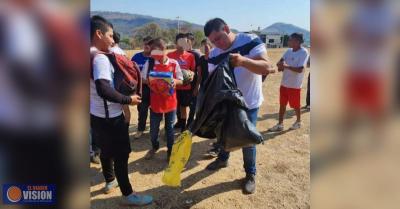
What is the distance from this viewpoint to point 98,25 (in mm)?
2834

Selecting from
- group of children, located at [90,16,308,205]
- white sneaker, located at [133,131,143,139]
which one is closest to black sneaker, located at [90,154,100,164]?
group of children, located at [90,16,308,205]

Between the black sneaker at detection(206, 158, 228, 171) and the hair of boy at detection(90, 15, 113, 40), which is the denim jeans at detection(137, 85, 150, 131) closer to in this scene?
the black sneaker at detection(206, 158, 228, 171)

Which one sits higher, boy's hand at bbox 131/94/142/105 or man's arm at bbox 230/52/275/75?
man's arm at bbox 230/52/275/75

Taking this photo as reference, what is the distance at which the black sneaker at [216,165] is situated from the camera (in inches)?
183

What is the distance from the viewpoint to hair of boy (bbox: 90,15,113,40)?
281 centimetres

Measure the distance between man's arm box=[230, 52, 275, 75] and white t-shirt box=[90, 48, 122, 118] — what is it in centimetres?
114

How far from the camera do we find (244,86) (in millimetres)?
3777

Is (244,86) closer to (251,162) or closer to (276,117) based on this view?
(251,162)

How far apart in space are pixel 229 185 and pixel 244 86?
131 cm

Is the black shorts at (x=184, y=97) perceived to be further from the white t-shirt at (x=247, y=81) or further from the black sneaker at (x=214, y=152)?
Answer: the white t-shirt at (x=247, y=81)

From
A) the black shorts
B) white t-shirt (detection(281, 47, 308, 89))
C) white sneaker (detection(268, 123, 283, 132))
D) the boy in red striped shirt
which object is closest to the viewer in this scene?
the boy in red striped shirt

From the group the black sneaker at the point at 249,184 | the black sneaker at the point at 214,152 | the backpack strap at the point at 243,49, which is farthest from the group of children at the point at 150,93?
the black sneaker at the point at 249,184

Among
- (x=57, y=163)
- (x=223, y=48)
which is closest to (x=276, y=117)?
(x=223, y=48)

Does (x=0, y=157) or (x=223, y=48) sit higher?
(x=223, y=48)
